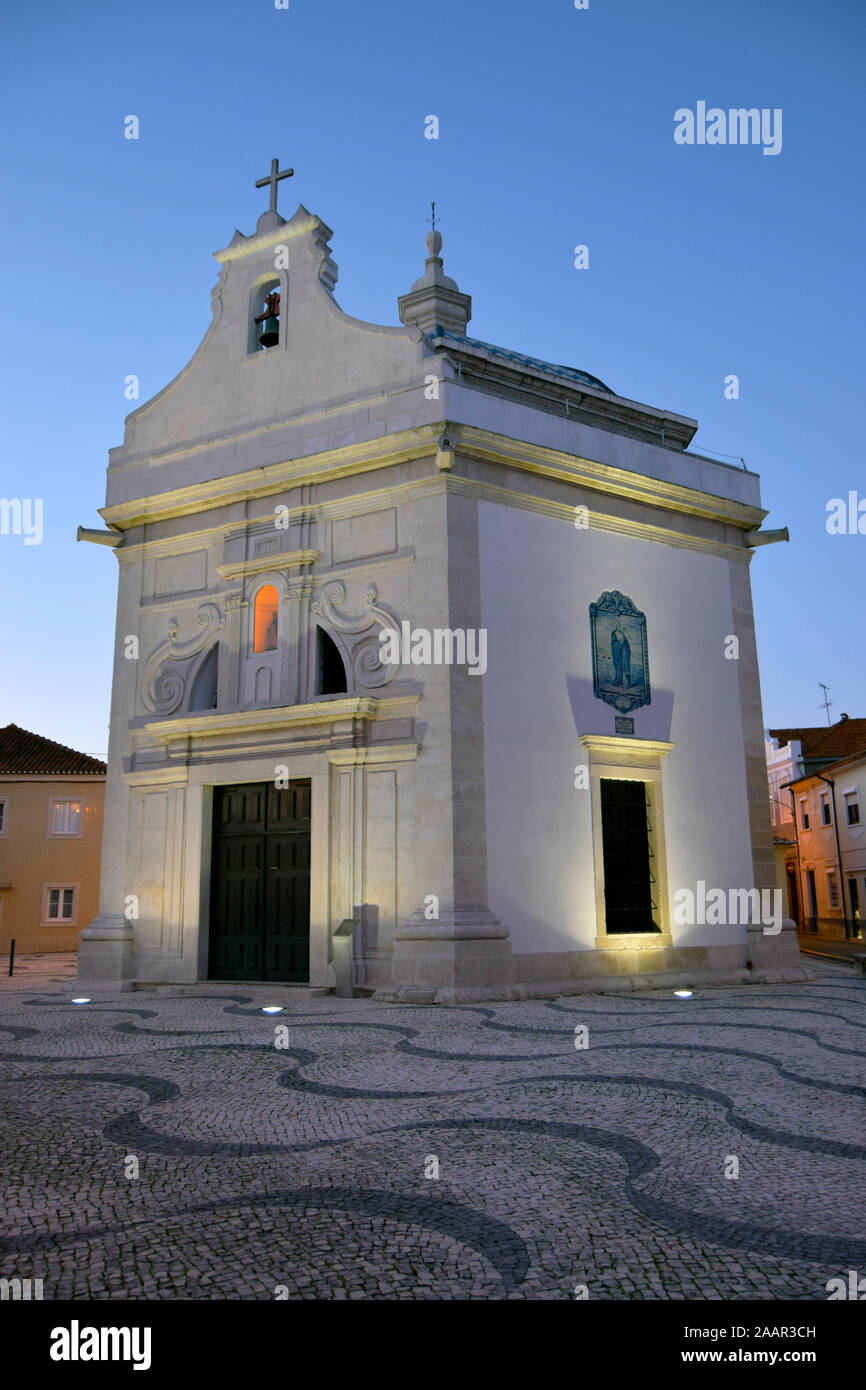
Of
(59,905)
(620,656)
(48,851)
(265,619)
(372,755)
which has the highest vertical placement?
(265,619)

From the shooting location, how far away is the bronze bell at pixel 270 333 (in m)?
16.8

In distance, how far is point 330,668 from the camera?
15.7 m

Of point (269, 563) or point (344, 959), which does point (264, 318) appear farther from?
point (344, 959)

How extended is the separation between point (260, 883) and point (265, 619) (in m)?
4.00

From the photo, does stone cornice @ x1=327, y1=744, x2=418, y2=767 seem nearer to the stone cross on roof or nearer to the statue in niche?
the statue in niche

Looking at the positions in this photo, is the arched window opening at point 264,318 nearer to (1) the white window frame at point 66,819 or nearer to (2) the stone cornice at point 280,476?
(2) the stone cornice at point 280,476

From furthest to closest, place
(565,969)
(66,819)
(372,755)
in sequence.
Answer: (66,819) < (372,755) < (565,969)

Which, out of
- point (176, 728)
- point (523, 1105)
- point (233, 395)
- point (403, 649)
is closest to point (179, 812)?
point (176, 728)

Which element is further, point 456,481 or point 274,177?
point 274,177

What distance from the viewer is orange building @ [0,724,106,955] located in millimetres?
30938

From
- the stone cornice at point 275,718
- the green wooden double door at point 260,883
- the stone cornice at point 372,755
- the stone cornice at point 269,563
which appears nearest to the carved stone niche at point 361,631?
the stone cornice at point 275,718

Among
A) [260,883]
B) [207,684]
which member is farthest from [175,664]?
[260,883]

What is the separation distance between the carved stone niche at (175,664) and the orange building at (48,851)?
15932 mm
